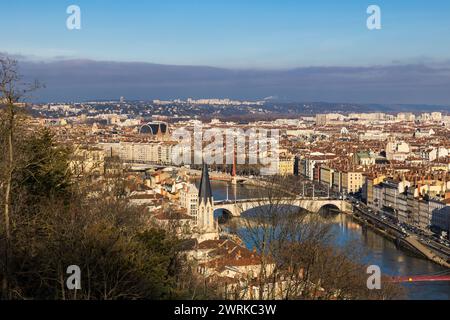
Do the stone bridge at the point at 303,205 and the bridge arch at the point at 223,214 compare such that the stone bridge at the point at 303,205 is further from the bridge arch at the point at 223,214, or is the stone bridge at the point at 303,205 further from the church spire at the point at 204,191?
the church spire at the point at 204,191

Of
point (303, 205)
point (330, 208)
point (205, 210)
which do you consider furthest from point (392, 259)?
point (330, 208)

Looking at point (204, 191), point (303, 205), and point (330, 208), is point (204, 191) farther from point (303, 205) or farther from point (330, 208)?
point (330, 208)

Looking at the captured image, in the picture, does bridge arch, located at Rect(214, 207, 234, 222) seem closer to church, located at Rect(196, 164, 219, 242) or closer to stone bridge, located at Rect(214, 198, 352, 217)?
stone bridge, located at Rect(214, 198, 352, 217)

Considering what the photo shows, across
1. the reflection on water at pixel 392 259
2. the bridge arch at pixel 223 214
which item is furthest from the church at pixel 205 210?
the bridge arch at pixel 223 214

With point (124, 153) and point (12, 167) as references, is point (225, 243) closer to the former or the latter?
point (12, 167)

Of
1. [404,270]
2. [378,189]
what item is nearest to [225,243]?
[404,270]

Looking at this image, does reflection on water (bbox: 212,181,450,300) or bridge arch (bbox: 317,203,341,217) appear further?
bridge arch (bbox: 317,203,341,217)

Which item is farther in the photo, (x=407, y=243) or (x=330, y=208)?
(x=330, y=208)

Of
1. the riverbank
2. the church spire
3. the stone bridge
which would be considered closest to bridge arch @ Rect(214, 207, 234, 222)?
the stone bridge
